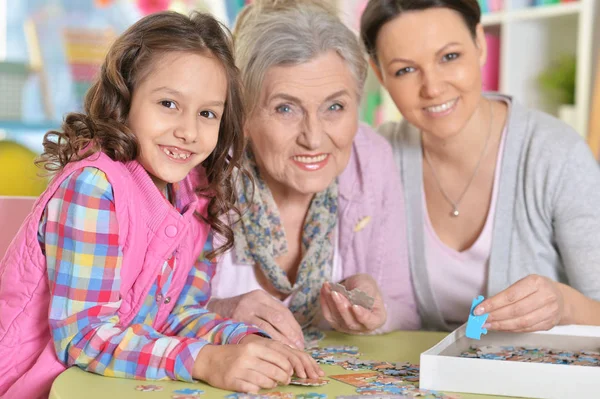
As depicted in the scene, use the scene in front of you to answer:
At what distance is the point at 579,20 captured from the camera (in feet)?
10.7

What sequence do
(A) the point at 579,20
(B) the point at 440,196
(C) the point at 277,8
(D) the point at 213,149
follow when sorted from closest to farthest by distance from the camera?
(D) the point at 213,149, (C) the point at 277,8, (B) the point at 440,196, (A) the point at 579,20

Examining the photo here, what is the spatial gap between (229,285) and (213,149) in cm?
47

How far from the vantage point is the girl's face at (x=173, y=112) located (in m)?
1.57

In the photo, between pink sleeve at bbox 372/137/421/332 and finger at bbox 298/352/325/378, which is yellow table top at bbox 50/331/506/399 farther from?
pink sleeve at bbox 372/137/421/332

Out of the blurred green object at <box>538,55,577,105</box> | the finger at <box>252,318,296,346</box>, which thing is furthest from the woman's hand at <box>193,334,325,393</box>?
the blurred green object at <box>538,55,577,105</box>

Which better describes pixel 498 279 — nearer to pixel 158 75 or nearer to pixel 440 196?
pixel 440 196

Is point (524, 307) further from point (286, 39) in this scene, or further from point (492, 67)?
point (492, 67)

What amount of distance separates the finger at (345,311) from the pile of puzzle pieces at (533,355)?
281 mm

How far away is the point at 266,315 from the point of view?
175 cm

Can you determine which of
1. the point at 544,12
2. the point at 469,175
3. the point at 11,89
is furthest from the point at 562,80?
the point at 11,89

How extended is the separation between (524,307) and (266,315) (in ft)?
1.83

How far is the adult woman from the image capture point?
2010 mm

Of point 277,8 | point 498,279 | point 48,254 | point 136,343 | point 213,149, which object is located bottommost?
point 498,279

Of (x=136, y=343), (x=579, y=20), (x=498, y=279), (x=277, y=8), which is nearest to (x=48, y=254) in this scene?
(x=136, y=343)
